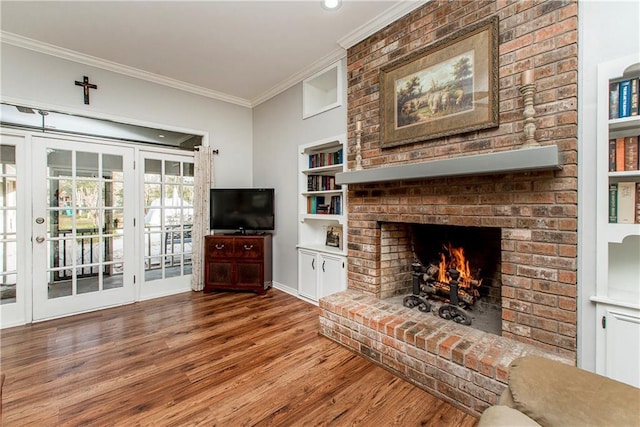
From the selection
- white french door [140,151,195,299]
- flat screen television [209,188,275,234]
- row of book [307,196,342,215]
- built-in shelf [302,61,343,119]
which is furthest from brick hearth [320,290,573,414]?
white french door [140,151,195,299]

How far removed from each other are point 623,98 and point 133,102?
4.50m

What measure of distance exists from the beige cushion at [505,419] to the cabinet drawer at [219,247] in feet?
11.4

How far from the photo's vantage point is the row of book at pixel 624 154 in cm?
149

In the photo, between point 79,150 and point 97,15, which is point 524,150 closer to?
point 97,15

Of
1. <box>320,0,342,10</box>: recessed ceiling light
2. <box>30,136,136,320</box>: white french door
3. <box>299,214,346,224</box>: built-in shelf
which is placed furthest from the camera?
<box>299,214,346,224</box>: built-in shelf

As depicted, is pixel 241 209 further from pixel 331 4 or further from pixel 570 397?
pixel 570 397

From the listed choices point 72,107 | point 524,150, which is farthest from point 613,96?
point 72,107

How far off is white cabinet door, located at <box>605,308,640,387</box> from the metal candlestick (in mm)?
1018

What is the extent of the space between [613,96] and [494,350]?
1.59 metres

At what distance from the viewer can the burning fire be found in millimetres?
→ 2484

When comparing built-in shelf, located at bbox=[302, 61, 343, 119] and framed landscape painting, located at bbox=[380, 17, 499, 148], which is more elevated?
built-in shelf, located at bbox=[302, 61, 343, 119]

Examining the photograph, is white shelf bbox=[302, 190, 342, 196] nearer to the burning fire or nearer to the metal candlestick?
the burning fire

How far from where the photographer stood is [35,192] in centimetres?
295

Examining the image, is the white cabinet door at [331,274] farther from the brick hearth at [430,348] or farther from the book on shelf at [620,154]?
the book on shelf at [620,154]
